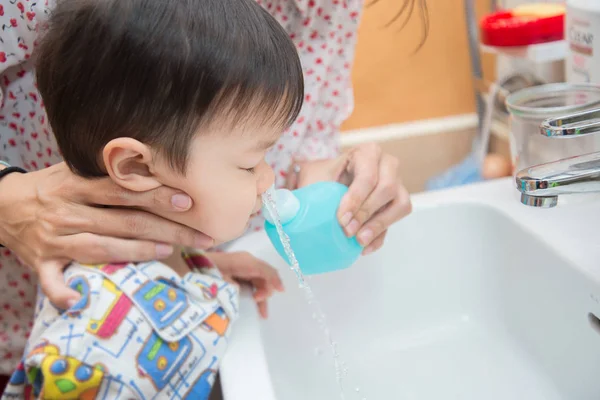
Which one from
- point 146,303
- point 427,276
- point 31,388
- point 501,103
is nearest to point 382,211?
point 427,276

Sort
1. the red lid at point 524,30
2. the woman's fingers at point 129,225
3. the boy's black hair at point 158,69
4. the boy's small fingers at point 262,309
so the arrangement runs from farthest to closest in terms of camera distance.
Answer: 1. the red lid at point 524,30
2. the boy's small fingers at point 262,309
3. the woman's fingers at point 129,225
4. the boy's black hair at point 158,69

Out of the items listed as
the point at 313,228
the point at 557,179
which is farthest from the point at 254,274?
the point at 557,179

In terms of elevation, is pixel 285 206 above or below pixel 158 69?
below

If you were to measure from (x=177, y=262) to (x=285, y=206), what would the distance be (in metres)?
0.16

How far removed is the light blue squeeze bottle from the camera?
69cm

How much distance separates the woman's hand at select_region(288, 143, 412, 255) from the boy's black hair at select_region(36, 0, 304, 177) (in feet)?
0.58

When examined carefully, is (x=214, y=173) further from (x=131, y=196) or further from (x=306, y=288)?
(x=306, y=288)

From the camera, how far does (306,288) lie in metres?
0.76

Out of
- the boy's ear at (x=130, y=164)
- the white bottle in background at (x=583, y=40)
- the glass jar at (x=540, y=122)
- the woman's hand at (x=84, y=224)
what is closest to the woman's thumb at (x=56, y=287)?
the woman's hand at (x=84, y=224)

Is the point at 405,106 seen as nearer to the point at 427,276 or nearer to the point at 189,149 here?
the point at 427,276

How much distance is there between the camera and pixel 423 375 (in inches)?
32.9

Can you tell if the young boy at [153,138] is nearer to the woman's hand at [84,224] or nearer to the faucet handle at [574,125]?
the woman's hand at [84,224]

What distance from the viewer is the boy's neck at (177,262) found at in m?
0.74

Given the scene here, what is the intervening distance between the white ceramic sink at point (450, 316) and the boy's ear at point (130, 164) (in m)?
0.22
